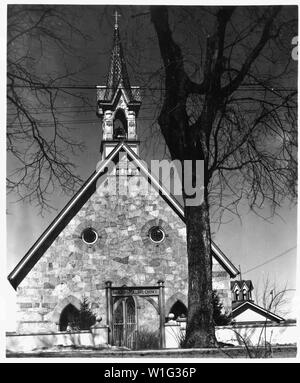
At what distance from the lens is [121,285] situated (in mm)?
15555

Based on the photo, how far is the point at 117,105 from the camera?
17016mm

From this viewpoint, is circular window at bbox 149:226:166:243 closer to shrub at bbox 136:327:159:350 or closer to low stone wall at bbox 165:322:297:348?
shrub at bbox 136:327:159:350

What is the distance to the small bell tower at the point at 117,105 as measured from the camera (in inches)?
488

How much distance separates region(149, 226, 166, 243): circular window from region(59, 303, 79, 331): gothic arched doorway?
2.53 meters

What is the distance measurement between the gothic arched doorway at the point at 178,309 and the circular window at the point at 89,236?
2467mm

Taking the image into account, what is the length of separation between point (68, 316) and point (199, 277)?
501 cm

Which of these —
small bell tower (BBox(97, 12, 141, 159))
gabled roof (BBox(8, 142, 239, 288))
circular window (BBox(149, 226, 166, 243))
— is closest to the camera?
small bell tower (BBox(97, 12, 141, 159))

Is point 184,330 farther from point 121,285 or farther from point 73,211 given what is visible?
point 73,211

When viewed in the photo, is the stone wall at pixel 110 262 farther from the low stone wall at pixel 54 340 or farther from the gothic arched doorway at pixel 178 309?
the low stone wall at pixel 54 340

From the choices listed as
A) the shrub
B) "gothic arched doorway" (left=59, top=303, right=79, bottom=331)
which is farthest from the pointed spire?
"gothic arched doorway" (left=59, top=303, right=79, bottom=331)

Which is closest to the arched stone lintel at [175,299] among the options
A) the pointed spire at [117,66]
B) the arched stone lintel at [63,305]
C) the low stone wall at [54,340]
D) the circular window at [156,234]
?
the circular window at [156,234]

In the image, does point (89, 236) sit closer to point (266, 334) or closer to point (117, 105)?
point (117, 105)

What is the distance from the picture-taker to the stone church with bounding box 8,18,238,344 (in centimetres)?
1525
